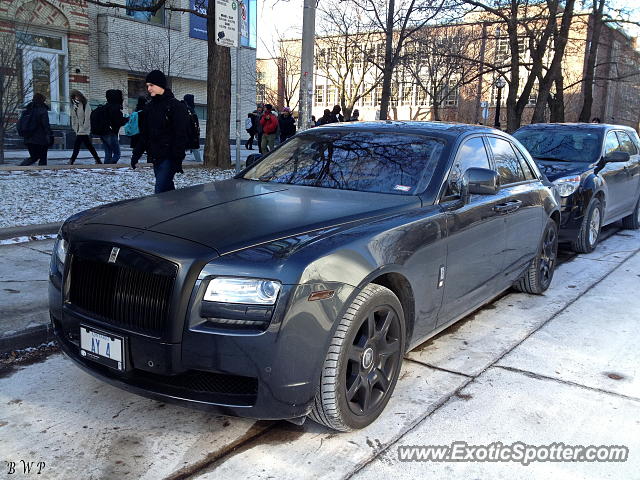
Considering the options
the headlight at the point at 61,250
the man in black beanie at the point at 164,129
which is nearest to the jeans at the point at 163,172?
the man in black beanie at the point at 164,129

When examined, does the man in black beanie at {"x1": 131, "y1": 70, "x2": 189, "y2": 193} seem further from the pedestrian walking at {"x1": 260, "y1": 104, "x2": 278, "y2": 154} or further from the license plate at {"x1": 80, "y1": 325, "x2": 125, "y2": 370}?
the pedestrian walking at {"x1": 260, "y1": 104, "x2": 278, "y2": 154}

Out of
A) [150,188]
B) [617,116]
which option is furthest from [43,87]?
[617,116]

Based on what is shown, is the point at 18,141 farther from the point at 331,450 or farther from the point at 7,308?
the point at 331,450

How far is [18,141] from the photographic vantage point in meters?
19.4

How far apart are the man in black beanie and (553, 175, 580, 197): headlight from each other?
4.59m

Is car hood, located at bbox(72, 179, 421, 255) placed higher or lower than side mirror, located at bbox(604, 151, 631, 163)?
lower

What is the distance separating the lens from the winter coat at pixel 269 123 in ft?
55.3

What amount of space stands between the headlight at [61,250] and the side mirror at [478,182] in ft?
8.40

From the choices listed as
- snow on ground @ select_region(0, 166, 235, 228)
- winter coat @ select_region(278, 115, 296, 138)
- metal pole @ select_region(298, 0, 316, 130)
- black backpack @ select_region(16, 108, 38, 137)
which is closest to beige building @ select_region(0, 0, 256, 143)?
winter coat @ select_region(278, 115, 296, 138)

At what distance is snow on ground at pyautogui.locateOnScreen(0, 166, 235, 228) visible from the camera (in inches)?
296

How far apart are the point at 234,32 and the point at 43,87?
1742 cm

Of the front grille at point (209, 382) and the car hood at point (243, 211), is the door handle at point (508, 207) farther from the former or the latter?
the front grille at point (209, 382)

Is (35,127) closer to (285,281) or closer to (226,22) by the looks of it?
(226,22)

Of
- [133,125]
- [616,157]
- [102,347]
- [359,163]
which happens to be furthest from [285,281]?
[133,125]
